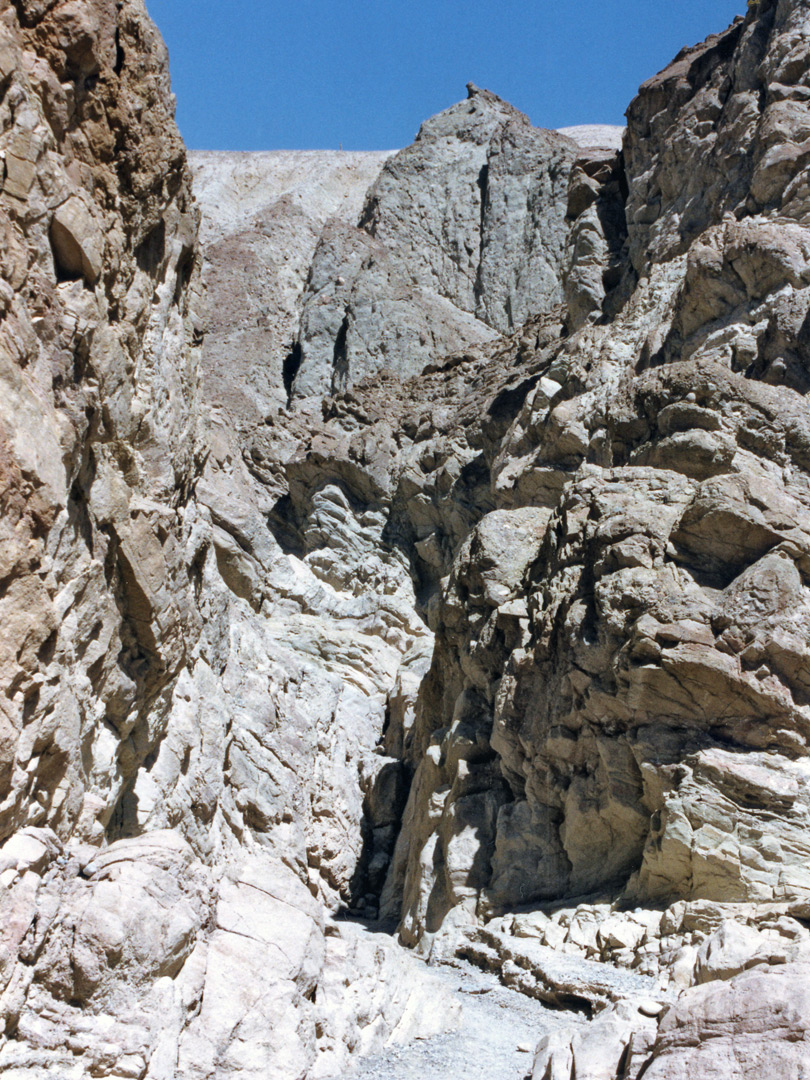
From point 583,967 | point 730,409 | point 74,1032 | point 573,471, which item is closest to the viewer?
point 74,1032

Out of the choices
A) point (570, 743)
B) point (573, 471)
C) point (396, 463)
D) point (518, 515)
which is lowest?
point (570, 743)

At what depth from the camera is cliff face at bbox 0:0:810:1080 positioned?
29.2ft

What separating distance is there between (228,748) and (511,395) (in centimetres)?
2089

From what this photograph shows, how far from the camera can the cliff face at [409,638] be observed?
29.2ft

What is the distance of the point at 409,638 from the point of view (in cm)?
3603

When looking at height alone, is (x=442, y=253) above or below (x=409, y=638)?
above

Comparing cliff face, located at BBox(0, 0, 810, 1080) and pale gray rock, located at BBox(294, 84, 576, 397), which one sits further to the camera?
pale gray rock, located at BBox(294, 84, 576, 397)

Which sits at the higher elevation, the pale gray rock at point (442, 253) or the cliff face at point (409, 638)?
the pale gray rock at point (442, 253)

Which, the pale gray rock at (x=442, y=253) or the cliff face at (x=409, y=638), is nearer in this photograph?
the cliff face at (x=409, y=638)

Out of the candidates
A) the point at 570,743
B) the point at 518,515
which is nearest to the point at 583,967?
the point at 570,743

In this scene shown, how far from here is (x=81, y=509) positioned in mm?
10945

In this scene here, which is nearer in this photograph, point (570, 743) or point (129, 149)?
point (129, 149)

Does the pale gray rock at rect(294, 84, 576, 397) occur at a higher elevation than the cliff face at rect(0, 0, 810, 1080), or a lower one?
higher

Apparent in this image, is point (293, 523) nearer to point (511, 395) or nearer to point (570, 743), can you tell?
point (511, 395)
